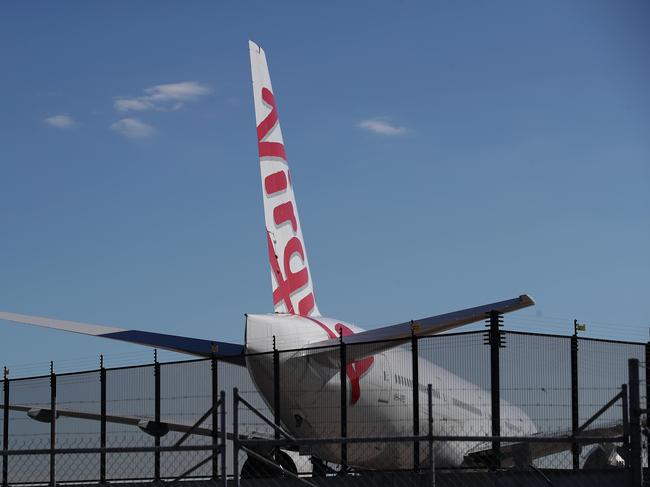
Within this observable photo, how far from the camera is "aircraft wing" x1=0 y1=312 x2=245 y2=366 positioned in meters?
23.0

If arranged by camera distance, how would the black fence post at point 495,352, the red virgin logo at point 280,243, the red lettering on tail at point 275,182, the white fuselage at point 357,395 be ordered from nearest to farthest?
1. the black fence post at point 495,352
2. the white fuselage at point 357,395
3. the red virgin logo at point 280,243
4. the red lettering on tail at point 275,182

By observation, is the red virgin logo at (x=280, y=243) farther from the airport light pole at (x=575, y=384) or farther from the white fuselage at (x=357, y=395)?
the airport light pole at (x=575, y=384)

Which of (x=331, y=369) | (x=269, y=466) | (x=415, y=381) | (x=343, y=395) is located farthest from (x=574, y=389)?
(x=269, y=466)

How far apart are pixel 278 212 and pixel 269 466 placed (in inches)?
250

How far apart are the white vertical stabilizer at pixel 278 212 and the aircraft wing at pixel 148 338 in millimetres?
1924

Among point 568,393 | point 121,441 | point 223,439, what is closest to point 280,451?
point 121,441

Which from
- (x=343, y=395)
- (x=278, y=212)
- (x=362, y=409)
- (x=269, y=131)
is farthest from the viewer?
(x=269, y=131)

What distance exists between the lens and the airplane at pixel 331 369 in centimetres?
2030

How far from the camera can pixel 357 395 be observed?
2288 centimetres

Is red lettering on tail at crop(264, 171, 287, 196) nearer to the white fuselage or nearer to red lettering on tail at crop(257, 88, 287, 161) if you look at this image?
red lettering on tail at crop(257, 88, 287, 161)

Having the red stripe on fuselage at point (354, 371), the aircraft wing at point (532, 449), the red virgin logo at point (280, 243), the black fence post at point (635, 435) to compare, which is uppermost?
the red virgin logo at point (280, 243)

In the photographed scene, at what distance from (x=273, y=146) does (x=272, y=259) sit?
128 inches

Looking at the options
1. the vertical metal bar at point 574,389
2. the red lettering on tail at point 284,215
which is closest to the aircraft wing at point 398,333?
the vertical metal bar at point 574,389

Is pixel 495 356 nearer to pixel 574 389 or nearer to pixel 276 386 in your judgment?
pixel 574 389
